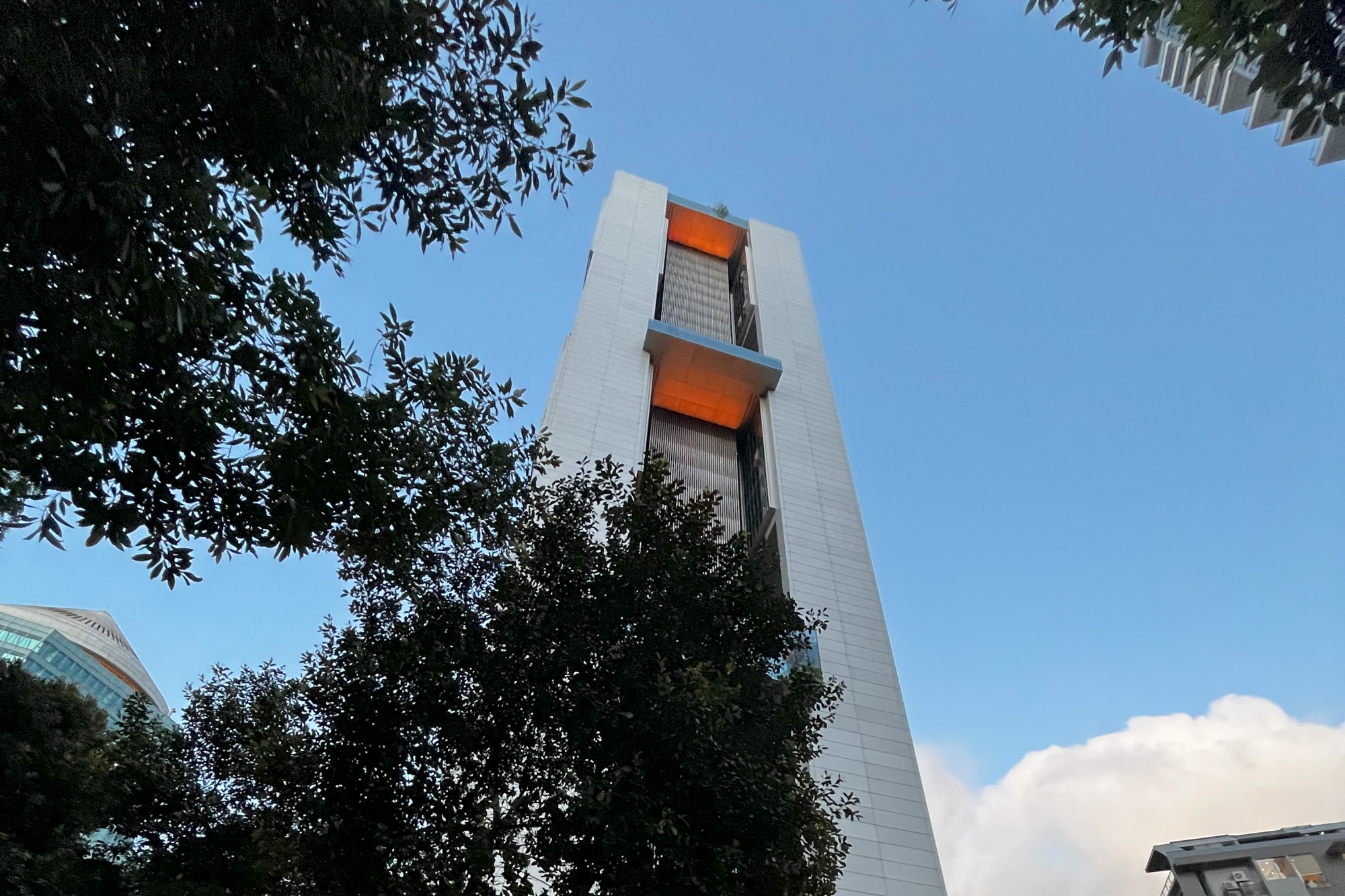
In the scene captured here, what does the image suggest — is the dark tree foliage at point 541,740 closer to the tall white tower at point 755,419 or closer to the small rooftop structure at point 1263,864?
the tall white tower at point 755,419

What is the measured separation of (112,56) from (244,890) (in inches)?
338

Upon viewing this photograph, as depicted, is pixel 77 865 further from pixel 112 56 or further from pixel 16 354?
pixel 112 56

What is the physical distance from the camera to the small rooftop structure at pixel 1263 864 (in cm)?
3073

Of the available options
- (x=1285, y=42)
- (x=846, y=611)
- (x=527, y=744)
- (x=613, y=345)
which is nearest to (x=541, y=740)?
(x=527, y=744)

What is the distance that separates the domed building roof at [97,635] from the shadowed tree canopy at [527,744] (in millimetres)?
67115

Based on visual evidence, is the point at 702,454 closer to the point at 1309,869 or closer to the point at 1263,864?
the point at 1263,864

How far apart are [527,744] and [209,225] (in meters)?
5.51

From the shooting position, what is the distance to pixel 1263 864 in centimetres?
3125

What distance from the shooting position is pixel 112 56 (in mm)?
4336

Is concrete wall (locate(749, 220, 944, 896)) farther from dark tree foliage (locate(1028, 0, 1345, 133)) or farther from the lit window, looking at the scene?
the lit window

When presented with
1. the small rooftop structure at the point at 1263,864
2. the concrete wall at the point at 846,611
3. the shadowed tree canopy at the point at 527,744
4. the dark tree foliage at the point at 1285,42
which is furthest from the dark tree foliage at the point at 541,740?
the small rooftop structure at the point at 1263,864

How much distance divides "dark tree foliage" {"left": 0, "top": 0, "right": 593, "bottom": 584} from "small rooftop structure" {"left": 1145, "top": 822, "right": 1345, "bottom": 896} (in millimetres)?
39121

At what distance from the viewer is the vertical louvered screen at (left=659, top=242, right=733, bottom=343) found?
37.3 metres

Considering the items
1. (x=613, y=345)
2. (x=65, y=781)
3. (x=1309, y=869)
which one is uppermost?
(x=613, y=345)
